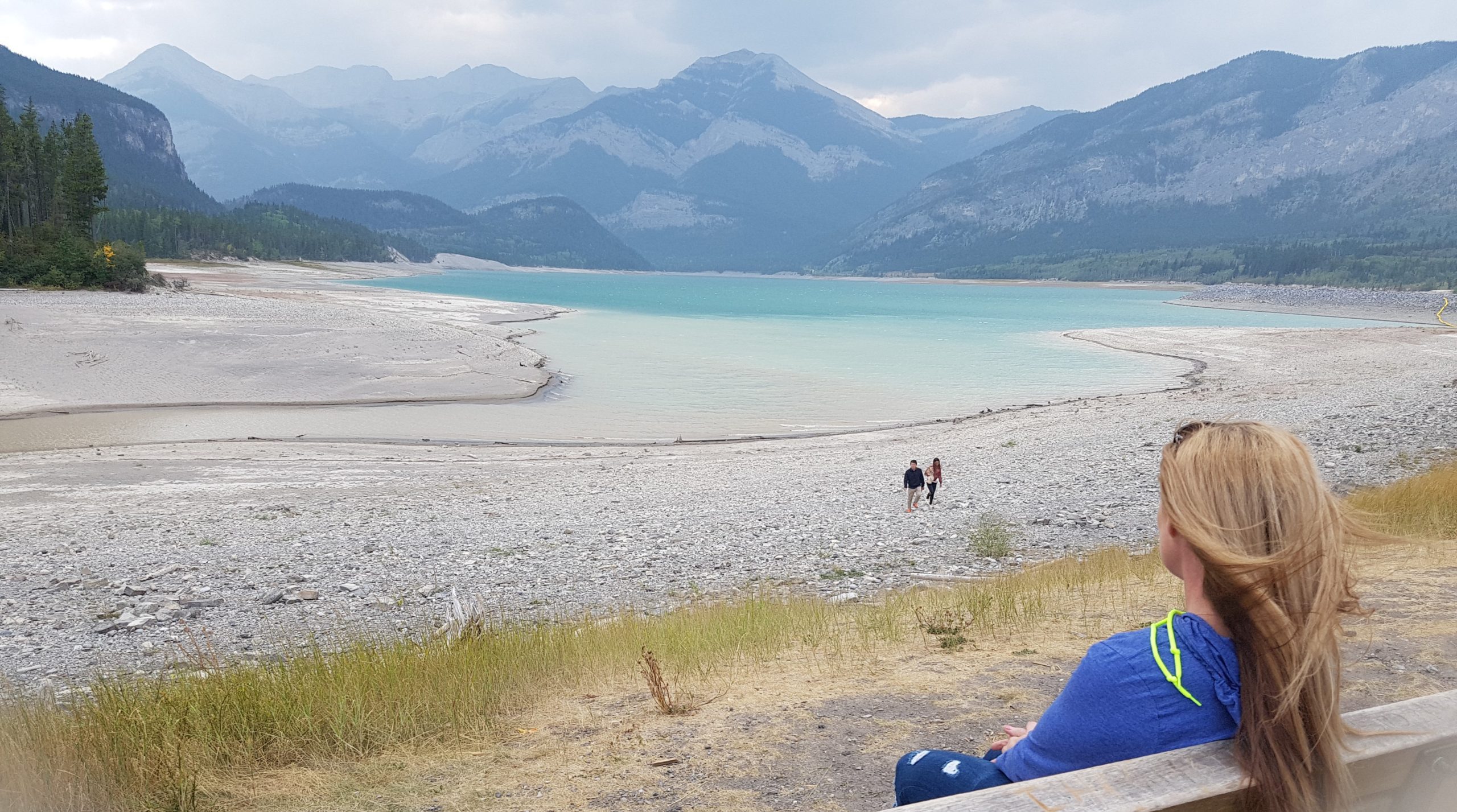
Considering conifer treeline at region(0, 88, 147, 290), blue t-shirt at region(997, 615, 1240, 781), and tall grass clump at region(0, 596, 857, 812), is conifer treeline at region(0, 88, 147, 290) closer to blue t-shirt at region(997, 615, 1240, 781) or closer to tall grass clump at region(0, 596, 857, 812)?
tall grass clump at region(0, 596, 857, 812)

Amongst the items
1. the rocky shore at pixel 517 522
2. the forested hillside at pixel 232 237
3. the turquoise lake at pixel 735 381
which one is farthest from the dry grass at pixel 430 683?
the forested hillside at pixel 232 237

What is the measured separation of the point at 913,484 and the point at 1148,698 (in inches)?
511

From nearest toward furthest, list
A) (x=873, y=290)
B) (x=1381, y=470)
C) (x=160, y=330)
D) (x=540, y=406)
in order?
(x=1381, y=470) → (x=540, y=406) → (x=160, y=330) → (x=873, y=290)

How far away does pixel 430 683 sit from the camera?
5.32 meters

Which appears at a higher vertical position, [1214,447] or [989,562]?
[1214,447]

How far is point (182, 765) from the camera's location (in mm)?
4102

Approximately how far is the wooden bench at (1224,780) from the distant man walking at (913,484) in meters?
12.8

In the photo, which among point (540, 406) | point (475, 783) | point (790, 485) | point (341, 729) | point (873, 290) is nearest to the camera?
point (475, 783)

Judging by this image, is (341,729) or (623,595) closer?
(341,729)

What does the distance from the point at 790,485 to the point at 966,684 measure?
12.2 meters

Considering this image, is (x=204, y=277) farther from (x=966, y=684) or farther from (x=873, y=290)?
(x=873, y=290)

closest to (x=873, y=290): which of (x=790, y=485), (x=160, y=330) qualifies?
(x=160, y=330)

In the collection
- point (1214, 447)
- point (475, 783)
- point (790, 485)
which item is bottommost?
point (790, 485)

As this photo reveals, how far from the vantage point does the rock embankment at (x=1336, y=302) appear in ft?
305
